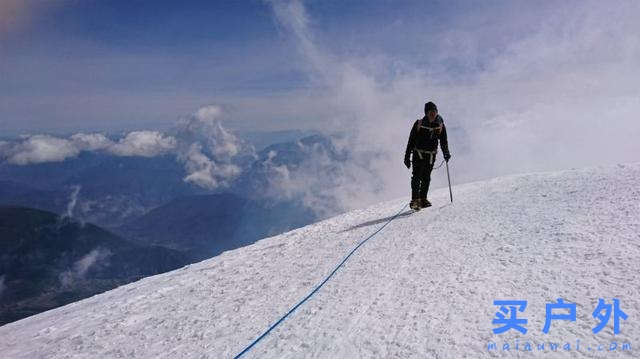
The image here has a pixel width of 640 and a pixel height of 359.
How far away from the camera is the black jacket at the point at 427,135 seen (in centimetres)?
1322

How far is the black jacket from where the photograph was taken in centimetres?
1322

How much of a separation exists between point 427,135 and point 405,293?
8073mm

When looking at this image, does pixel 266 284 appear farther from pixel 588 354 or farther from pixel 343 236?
pixel 588 354

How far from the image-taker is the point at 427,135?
526 inches

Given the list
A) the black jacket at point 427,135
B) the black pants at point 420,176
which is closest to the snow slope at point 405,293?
the black pants at point 420,176

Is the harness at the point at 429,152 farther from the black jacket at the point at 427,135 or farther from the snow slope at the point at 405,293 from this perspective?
the snow slope at the point at 405,293

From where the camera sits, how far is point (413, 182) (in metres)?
13.8

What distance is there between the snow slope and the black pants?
2314 millimetres

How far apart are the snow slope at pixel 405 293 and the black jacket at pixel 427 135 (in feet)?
9.20

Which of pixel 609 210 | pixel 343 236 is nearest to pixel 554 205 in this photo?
pixel 609 210

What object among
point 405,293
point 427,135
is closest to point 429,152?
point 427,135

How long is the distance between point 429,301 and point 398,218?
7.02 meters

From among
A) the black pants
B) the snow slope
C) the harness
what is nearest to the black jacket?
the harness

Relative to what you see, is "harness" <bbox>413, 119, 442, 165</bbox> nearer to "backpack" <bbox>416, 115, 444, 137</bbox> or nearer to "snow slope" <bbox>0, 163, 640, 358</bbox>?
"backpack" <bbox>416, 115, 444, 137</bbox>
